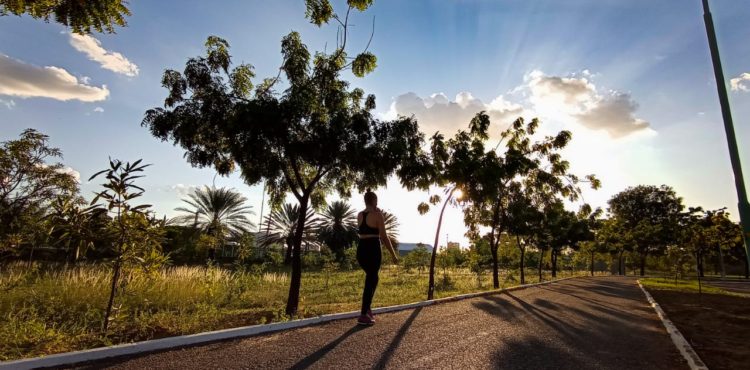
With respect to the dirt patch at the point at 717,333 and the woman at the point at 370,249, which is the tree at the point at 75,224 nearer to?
the woman at the point at 370,249

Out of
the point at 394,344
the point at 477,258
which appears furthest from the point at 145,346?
the point at 477,258

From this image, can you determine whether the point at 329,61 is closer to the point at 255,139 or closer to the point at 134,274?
the point at 255,139

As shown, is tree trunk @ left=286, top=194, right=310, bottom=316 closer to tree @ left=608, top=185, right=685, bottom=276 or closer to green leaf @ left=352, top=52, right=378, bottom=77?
green leaf @ left=352, top=52, right=378, bottom=77

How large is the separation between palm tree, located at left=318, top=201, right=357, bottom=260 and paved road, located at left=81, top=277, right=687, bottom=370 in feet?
127

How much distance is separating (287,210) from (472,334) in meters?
41.4

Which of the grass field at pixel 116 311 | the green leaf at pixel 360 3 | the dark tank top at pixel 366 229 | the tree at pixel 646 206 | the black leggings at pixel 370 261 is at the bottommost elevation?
the grass field at pixel 116 311

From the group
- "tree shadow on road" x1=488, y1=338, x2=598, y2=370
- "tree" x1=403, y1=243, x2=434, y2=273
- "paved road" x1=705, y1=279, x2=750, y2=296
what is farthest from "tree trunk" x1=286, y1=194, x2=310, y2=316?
"tree" x1=403, y1=243, x2=434, y2=273

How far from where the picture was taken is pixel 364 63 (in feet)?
29.0

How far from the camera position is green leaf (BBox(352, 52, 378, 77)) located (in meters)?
8.80

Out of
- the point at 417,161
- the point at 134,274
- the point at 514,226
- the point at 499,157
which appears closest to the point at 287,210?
the point at 514,226

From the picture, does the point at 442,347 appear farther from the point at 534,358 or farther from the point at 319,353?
the point at 319,353

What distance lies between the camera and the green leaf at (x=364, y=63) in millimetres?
8805

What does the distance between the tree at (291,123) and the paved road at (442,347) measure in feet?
9.06

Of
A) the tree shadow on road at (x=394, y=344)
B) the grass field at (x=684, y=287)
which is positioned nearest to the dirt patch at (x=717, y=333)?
the tree shadow on road at (x=394, y=344)
